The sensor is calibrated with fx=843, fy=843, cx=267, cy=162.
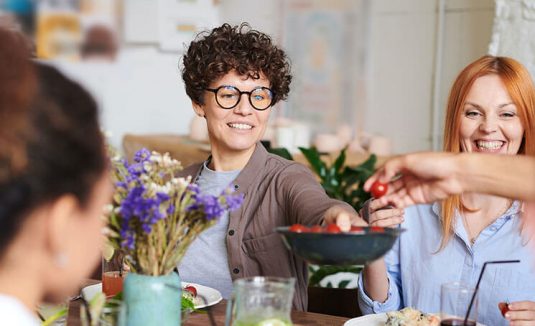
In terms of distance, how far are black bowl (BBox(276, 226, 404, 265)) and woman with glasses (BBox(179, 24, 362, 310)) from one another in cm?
63

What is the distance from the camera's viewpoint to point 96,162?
1019mm

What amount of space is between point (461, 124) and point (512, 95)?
5.7 inches

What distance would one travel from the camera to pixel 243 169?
92.3 inches

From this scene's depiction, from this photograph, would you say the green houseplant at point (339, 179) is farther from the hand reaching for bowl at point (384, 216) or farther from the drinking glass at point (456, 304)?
the drinking glass at point (456, 304)

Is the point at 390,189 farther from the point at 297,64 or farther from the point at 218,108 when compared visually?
the point at 297,64

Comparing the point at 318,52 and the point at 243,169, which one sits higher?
the point at 318,52

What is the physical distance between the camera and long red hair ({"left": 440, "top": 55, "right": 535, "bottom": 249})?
7.02 ft

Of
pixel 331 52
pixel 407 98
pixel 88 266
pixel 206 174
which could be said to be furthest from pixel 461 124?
pixel 331 52

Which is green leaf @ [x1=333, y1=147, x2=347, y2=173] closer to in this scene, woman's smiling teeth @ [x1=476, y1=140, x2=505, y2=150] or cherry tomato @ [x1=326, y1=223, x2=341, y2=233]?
woman's smiling teeth @ [x1=476, y1=140, x2=505, y2=150]

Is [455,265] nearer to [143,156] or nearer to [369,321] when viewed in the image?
[369,321]

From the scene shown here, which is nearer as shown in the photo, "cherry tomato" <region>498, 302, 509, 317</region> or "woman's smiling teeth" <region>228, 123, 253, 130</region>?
"cherry tomato" <region>498, 302, 509, 317</region>

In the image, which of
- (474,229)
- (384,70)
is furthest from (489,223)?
(384,70)

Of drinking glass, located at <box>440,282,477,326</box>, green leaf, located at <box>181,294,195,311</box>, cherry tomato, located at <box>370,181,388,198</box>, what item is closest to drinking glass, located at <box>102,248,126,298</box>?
green leaf, located at <box>181,294,195,311</box>

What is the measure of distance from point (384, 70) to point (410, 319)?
3.15 meters
